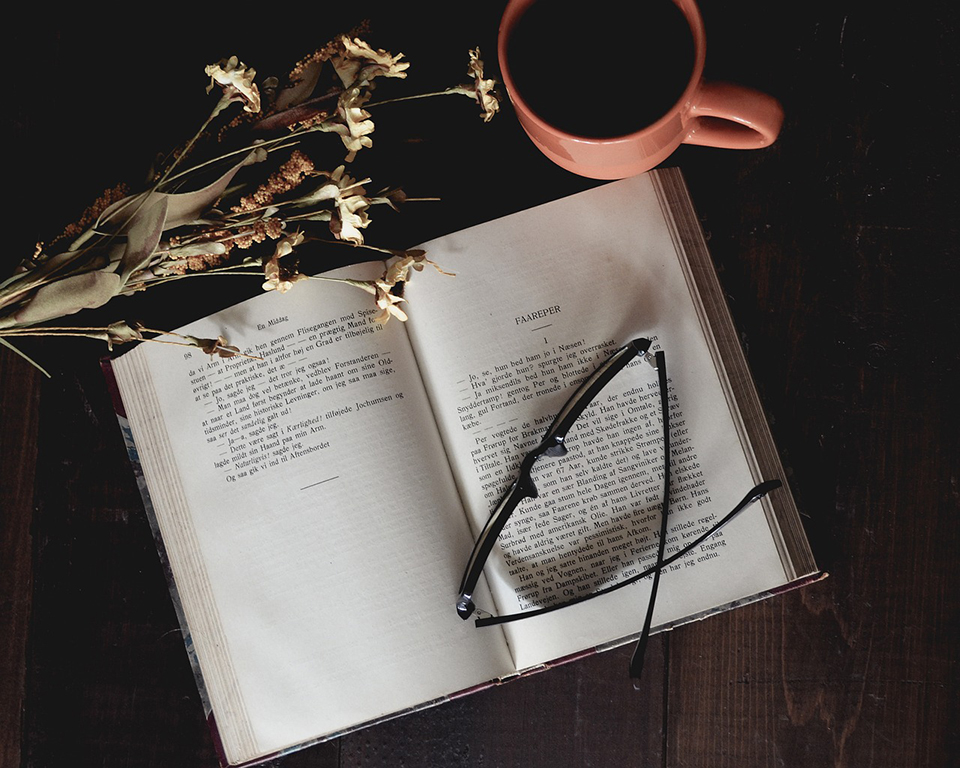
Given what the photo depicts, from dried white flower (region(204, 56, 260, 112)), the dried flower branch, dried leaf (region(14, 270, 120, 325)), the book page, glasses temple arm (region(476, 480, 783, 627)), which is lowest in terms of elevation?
glasses temple arm (region(476, 480, 783, 627))

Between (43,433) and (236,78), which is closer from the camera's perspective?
(236,78)

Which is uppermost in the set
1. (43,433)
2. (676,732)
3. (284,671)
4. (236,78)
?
(236,78)

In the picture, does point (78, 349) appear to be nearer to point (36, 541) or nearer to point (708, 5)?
point (36, 541)

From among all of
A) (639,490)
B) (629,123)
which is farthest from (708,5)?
(639,490)

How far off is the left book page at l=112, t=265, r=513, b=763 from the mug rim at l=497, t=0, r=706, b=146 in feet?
0.54

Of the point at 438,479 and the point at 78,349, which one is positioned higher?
the point at 78,349

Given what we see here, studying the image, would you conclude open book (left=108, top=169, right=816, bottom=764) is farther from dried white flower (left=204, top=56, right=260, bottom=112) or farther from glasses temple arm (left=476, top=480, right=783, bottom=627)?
dried white flower (left=204, top=56, right=260, bottom=112)

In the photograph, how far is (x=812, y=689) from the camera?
2.02ft

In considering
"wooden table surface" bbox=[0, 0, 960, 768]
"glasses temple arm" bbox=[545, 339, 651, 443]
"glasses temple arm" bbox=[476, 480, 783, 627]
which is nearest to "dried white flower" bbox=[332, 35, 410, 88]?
"wooden table surface" bbox=[0, 0, 960, 768]

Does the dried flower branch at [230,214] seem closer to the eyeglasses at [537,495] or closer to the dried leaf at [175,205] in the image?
the dried leaf at [175,205]

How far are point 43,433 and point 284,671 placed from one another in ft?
0.90

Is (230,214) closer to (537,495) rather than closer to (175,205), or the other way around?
(175,205)

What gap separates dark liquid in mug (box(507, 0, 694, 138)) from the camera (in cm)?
54

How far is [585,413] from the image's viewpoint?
1.96 feet
